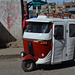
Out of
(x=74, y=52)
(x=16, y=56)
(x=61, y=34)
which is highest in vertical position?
(x=61, y=34)

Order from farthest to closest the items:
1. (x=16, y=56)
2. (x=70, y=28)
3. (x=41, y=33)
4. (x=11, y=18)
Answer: (x=11, y=18) < (x=16, y=56) < (x=70, y=28) < (x=41, y=33)

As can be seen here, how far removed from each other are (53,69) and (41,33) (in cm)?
157

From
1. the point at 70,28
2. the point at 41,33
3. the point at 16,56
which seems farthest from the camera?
the point at 16,56

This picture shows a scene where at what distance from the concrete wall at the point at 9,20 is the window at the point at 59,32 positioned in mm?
4752

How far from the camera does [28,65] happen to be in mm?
6562

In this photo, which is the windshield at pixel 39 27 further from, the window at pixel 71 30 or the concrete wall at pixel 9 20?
the concrete wall at pixel 9 20

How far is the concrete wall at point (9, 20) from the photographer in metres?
10.9

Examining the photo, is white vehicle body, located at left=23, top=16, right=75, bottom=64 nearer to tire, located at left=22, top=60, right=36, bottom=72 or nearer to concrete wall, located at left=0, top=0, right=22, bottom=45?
tire, located at left=22, top=60, right=36, bottom=72

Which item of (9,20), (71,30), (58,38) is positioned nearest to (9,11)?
(9,20)

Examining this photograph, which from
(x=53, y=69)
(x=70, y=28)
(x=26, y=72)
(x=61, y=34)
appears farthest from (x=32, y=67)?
(x=70, y=28)

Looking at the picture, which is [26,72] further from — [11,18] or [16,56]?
[11,18]

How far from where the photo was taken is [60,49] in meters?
6.67

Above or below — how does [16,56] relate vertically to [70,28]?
below

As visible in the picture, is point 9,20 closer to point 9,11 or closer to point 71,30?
point 9,11
